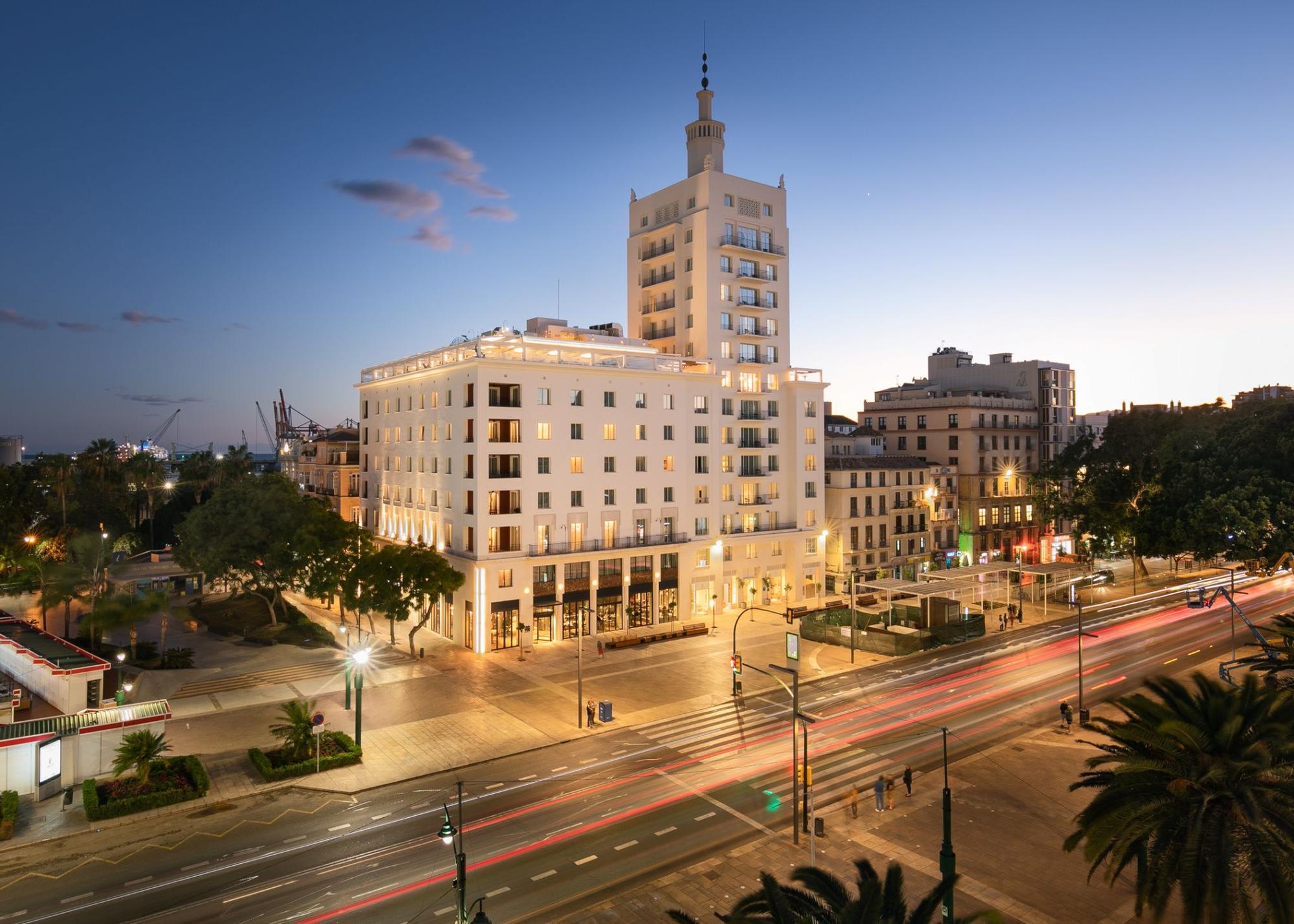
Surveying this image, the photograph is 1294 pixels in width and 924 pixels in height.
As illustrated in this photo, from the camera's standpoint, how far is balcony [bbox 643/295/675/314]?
3009 inches

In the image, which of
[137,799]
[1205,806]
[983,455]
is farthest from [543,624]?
[983,455]

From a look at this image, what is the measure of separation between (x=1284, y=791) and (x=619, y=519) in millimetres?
48633

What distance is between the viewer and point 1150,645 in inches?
2324

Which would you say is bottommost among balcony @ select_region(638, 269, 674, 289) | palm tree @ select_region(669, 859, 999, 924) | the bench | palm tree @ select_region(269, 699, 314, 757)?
the bench

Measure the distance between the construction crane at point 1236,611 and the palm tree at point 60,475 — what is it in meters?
102

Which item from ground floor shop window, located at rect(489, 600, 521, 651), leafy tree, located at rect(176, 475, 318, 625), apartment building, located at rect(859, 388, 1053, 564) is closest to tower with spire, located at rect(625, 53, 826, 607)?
ground floor shop window, located at rect(489, 600, 521, 651)

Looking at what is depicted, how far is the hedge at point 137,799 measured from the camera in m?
30.9

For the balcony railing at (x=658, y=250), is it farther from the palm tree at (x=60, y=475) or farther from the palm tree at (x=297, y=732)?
the palm tree at (x=60, y=475)

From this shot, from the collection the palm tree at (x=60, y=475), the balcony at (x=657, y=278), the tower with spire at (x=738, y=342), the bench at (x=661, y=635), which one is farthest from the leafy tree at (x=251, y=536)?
the balcony at (x=657, y=278)

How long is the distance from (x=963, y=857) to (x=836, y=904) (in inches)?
562

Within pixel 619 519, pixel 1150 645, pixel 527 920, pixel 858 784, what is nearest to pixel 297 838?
pixel 527 920

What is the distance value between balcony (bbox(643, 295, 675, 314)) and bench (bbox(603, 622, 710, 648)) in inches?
1226

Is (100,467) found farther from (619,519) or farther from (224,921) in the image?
(224,921)

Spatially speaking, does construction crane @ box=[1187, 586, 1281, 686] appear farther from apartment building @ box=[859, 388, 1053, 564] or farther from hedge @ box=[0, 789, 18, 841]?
hedge @ box=[0, 789, 18, 841]
